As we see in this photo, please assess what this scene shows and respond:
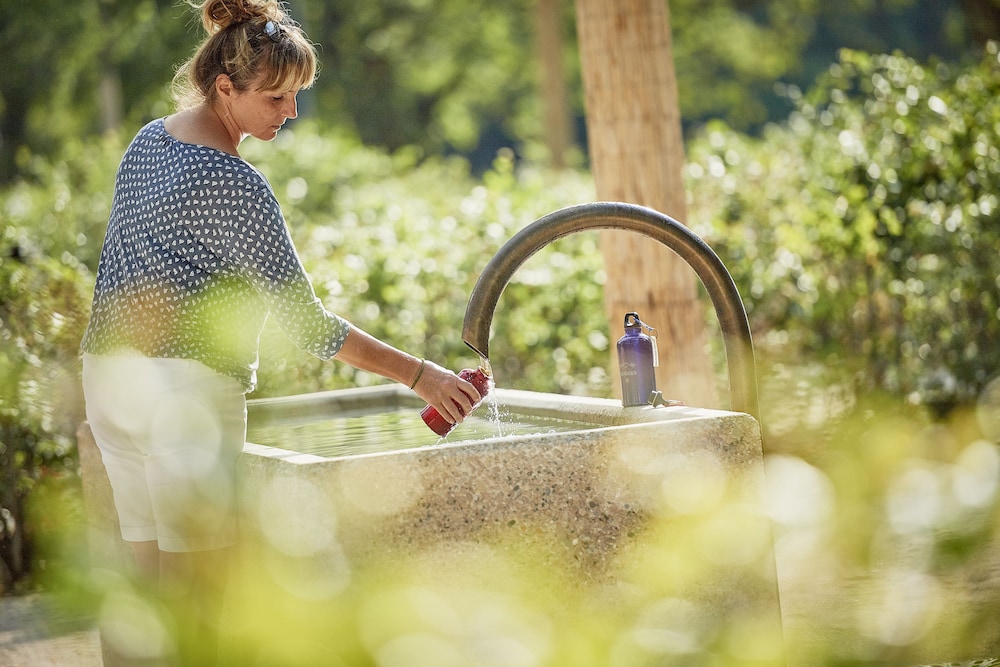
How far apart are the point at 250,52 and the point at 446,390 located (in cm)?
82

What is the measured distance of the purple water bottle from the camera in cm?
325

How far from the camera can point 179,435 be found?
2787 millimetres

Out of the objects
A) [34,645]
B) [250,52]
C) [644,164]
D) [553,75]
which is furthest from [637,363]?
[553,75]

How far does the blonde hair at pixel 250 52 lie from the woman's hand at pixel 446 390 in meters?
0.68

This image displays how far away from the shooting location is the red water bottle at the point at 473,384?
9.38 ft

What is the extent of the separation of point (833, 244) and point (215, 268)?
4566mm

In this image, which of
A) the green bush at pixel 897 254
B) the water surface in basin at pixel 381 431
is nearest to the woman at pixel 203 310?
the water surface in basin at pixel 381 431

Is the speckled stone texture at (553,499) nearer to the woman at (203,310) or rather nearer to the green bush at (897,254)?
the woman at (203,310)

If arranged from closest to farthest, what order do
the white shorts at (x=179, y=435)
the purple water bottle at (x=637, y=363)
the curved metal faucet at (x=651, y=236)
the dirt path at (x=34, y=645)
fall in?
the curved metal faucet at (x=651, y=236) < the white shorts at (x=179, y=435) < the purple water bottle at (x=637, y=363) < the dirt path at (x=34, y=645)

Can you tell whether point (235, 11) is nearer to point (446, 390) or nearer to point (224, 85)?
point (224, 85)

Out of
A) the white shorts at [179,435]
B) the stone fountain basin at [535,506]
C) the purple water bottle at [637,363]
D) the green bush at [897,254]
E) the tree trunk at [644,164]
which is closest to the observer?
the stone fountain basin at [535,506]

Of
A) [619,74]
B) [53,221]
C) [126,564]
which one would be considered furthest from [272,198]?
[53,221]

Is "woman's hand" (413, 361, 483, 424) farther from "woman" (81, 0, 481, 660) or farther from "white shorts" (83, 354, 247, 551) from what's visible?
"white shorts" (83, 354, 247, 551)

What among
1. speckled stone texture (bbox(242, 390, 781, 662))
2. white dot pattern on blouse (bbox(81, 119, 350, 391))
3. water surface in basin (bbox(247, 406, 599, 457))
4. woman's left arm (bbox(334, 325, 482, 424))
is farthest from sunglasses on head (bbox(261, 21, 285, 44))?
water surface in basin (bbox(247, 406, 599, 457))
